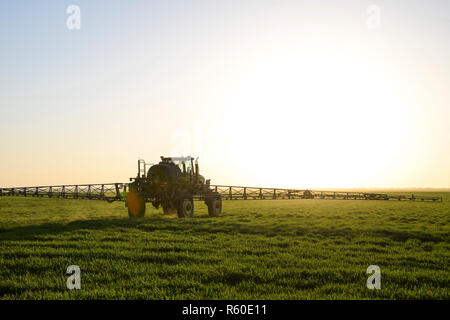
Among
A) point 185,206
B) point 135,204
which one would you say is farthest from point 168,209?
point 185,206

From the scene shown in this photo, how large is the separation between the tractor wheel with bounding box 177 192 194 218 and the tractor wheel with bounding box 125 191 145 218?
8.65ft

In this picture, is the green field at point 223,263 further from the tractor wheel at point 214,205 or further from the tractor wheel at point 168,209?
the tractor wheel at point 214,205

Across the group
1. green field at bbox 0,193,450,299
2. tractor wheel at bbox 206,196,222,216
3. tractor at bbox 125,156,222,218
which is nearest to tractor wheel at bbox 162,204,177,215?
tractor at bbox 125,156,222,218

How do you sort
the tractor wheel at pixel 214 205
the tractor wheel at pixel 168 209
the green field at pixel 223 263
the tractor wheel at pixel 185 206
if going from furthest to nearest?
the tractor wheel at pixel 214 205
the tractor wheel at pixel 168 209
the tractor wheel at pixel 185 206
the green field at pixel 223 263

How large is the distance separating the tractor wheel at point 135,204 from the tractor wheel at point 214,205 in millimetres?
5246

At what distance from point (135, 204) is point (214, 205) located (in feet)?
20.4

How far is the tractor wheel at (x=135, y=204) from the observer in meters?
23.9

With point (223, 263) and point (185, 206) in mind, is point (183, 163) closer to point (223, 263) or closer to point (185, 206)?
point (185, 206)

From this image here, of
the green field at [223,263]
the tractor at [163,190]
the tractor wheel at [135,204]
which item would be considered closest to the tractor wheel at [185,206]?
the tractor at [163,190]

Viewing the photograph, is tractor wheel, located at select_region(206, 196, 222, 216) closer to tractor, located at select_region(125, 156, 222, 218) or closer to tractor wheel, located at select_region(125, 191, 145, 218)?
tractor, located at select_region(125, 156, 222, 218)
